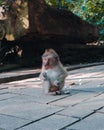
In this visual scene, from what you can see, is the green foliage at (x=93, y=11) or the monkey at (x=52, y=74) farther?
the green foliage at (x=93, y=11)

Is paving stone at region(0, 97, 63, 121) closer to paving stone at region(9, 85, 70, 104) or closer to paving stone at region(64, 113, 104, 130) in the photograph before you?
paving stone at region(9, 85, 70, 104)

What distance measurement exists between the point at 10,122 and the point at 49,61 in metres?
1.73

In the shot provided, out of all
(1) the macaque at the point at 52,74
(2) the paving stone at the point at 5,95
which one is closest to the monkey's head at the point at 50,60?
(1) the macaque at the point at 52,74

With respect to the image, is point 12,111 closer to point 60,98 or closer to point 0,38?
point 60,98

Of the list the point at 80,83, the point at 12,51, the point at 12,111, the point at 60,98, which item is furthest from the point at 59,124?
the point at 12,51

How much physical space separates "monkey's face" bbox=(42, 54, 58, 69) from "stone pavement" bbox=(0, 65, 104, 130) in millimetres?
448

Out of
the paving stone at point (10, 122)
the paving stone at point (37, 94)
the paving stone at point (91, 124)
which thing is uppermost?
the paving stone at point (10, 122)

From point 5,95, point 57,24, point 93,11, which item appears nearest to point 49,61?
point 5,95

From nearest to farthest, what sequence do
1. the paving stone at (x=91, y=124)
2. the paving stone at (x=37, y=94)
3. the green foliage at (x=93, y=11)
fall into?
the paving stone at (x=91, y=124)
the paving stone at (x=37, y=94)
the green foliage at (x=93, y=11)

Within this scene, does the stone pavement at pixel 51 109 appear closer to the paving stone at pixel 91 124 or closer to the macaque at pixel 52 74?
the paving stone at pixel 91 124

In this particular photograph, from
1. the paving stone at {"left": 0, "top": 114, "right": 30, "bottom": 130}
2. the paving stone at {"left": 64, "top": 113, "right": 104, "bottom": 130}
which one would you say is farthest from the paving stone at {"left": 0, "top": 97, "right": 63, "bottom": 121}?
the paving stone at {"left": 64, "top": 113, "right": 104, "bottom": 130}

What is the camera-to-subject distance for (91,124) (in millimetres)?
3654

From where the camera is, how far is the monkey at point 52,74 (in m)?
5.26

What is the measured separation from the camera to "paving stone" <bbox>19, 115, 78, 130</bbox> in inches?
139
